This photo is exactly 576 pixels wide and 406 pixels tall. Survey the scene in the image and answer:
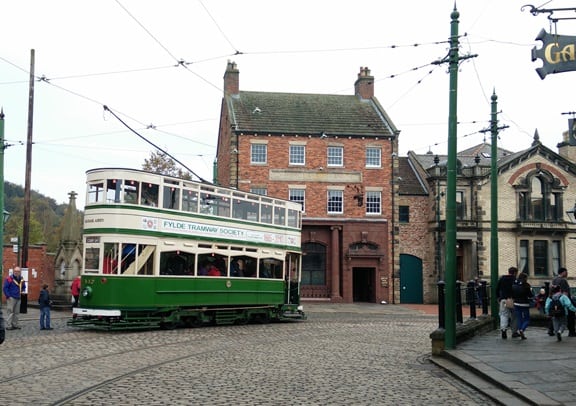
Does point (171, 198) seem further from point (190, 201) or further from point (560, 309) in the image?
point (560, 309)

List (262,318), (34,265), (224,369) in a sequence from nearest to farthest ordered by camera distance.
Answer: (224,369), (262,318), (34,265)

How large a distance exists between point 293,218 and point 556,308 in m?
11.4

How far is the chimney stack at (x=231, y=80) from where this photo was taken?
1544 inches

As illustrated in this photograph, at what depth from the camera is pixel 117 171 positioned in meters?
18.5

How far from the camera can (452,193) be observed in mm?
13195

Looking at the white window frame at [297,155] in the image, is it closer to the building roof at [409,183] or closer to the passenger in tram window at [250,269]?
the building roof at [409,183]

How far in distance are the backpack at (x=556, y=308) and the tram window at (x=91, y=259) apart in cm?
1149

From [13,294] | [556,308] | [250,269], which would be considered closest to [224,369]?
[556,308]

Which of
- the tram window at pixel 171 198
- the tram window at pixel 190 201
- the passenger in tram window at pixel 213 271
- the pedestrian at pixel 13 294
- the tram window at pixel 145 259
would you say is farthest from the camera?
the passenger in tram window at pixel 213 271

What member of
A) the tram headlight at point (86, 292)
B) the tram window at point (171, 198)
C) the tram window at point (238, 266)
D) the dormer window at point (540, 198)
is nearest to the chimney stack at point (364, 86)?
the dormer window at point (540, 198)

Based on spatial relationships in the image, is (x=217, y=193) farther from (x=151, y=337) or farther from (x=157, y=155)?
(x=157, y=155)

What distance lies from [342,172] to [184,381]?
27.8m

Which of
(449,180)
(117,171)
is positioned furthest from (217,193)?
(449,180)

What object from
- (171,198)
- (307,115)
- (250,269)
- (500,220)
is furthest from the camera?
(500,220)
